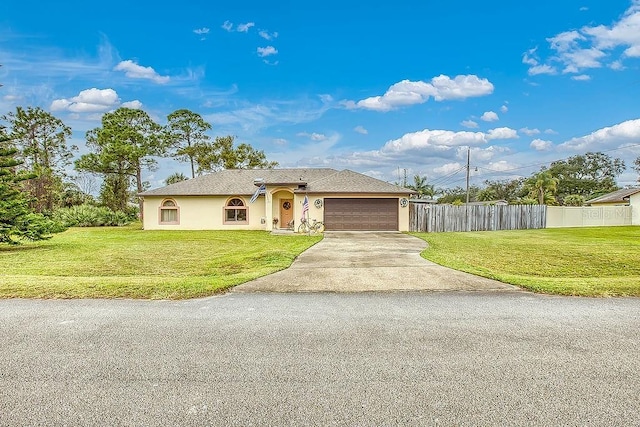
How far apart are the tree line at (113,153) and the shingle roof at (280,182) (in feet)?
33.9

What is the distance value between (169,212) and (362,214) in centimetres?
1282

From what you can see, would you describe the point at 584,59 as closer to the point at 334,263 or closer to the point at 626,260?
the point at 626,260

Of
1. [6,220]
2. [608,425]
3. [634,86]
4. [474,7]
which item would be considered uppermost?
[474,7]

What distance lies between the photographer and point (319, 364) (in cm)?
332

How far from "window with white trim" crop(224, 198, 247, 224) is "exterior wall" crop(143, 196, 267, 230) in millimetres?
229

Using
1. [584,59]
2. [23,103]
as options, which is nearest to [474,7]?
[584,59]

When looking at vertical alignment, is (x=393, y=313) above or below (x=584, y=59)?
below

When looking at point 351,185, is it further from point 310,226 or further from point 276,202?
point 276,202

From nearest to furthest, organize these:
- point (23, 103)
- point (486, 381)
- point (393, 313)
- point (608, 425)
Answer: point (608, 425) < point (486, 381) < point (393, 313) < point (23, 103)

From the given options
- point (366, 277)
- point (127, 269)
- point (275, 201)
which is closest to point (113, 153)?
point (275, 201)

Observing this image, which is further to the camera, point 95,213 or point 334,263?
point 95,213

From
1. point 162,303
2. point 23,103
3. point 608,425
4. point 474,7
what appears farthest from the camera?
point 23,103

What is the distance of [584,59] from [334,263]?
60.0 feet

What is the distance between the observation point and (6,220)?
1217 cm
